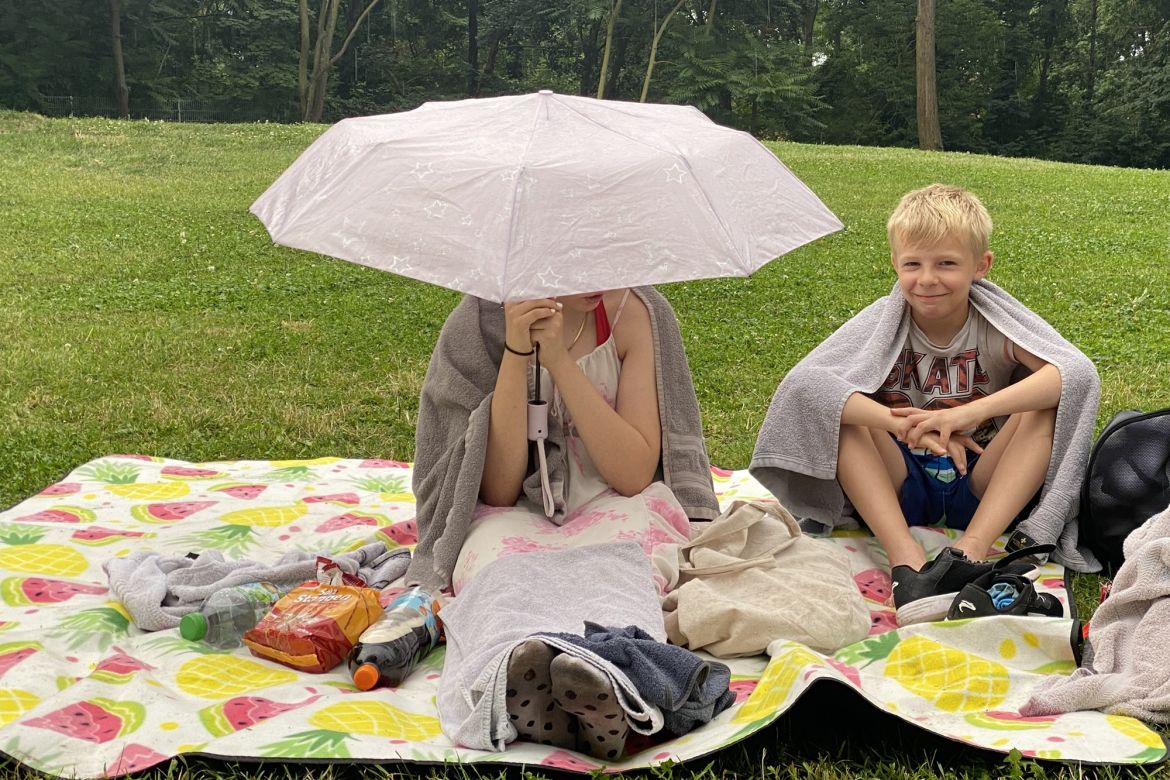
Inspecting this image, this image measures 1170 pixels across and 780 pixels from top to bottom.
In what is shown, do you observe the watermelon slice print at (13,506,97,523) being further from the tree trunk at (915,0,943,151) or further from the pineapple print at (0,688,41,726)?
the tree trunk at (915,0,943,151)

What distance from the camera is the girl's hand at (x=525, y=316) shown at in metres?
2.88

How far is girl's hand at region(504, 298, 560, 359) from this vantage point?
9.44 ft

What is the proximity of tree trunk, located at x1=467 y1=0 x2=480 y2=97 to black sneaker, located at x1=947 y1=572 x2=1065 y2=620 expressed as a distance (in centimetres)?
3450

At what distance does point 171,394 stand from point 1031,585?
4.40 metres

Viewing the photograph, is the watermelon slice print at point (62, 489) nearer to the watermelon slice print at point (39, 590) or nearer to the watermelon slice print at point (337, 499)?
the watermelon slice print at point (337, 499)

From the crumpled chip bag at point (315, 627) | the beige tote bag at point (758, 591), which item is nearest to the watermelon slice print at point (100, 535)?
the crumpled chip bag at point (315, 627)

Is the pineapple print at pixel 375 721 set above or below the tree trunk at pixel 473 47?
below

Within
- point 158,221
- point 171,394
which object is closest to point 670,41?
point 158,221

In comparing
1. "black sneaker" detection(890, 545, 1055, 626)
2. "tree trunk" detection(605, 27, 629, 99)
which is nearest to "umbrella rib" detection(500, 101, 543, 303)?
"black sneaker" detection(890, 545, 1055, 626)

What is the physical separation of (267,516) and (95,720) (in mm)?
1552

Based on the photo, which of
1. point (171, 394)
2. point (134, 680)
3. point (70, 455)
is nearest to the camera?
point (134, 680)

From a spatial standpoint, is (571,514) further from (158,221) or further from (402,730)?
(158,221)

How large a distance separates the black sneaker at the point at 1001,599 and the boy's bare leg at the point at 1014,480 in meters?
0.44

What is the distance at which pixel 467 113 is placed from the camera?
117 inches
